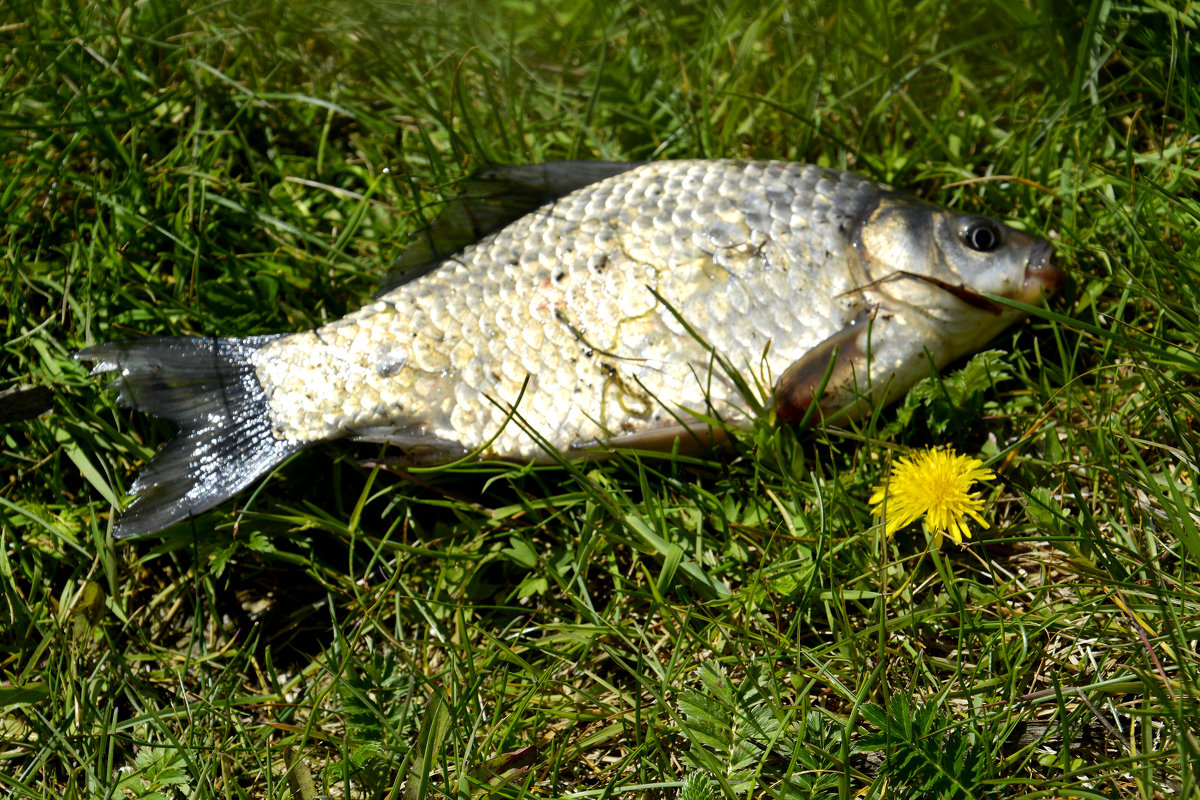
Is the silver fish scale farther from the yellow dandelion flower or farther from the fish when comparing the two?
the yellow dandelion flower

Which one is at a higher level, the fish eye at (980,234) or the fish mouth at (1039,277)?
the fish eye at (980,234)

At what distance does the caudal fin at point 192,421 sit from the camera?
2520mm

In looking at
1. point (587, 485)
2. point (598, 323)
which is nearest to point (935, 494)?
point (587, 485)

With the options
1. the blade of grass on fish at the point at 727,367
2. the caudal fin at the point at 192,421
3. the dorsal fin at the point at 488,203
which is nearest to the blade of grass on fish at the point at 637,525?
the blade of grass on fish at the point at 727,367

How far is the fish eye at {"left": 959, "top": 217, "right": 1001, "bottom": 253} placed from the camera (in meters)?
2.50

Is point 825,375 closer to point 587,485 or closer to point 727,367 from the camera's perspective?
point 727,367

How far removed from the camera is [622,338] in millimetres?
2494

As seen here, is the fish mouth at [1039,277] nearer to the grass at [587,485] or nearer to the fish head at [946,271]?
the fish head at [946,271]

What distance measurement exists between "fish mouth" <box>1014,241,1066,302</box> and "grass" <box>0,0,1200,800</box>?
0.15 metres

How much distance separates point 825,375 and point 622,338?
0.57 meters

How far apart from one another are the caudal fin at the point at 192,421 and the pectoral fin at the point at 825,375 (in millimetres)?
1407

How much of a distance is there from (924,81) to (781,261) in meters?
1.14

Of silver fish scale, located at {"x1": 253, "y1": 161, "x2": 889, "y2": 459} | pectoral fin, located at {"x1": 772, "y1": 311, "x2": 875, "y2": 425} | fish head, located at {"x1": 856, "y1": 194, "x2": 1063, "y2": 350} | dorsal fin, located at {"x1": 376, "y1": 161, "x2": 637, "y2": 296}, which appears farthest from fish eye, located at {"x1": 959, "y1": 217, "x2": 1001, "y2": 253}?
dorsal fin, located at {"x1": 376, "y1": 161, "x2": 637, "y2": 296}

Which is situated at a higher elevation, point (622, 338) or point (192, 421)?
point (622, 338)
